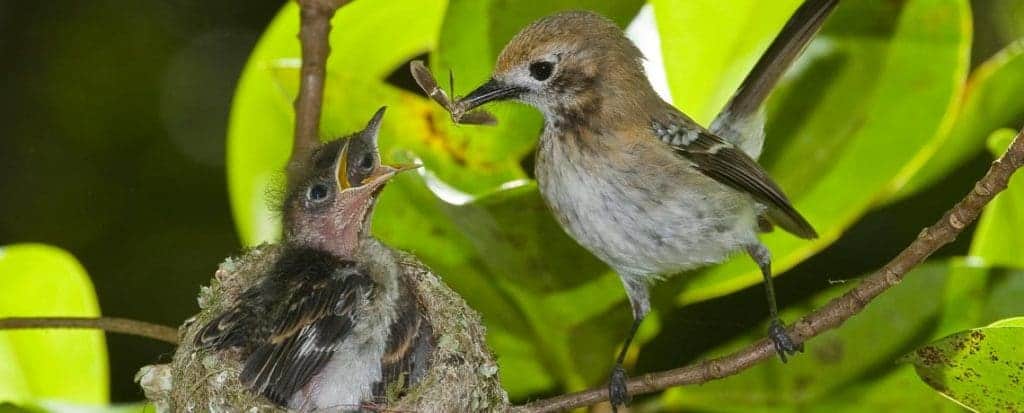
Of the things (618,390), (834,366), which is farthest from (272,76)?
(834,366)

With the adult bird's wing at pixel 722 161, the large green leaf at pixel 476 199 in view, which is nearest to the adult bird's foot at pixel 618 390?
the large green leaf at pixel 476 199

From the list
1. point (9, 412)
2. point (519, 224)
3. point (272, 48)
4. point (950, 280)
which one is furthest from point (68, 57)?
point (950, 280)

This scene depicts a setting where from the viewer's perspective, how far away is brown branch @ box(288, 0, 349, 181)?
178cm

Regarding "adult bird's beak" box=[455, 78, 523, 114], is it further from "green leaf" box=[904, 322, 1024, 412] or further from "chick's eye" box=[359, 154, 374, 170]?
"green leaf" box=[904, 322, 1024, 412]

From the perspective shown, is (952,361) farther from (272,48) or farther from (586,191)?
(272,48)

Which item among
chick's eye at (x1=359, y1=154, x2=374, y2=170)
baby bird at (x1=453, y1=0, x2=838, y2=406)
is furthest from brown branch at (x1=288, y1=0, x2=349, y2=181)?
baby bird at (x1=453, y1=0, x2=838, y2=406)

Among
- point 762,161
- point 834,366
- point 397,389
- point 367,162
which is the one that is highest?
point 367,162

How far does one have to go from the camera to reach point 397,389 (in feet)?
5.71

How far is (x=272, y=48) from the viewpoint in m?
2.01

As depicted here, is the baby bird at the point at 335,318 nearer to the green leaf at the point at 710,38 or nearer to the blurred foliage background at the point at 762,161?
the blurred foliage background at the point at 762,161

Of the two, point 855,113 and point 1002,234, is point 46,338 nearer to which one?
point 855,113

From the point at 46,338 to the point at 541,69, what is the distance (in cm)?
114

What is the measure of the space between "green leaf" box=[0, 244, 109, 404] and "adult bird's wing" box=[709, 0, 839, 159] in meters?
1.20

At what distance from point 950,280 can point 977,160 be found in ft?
1.00
